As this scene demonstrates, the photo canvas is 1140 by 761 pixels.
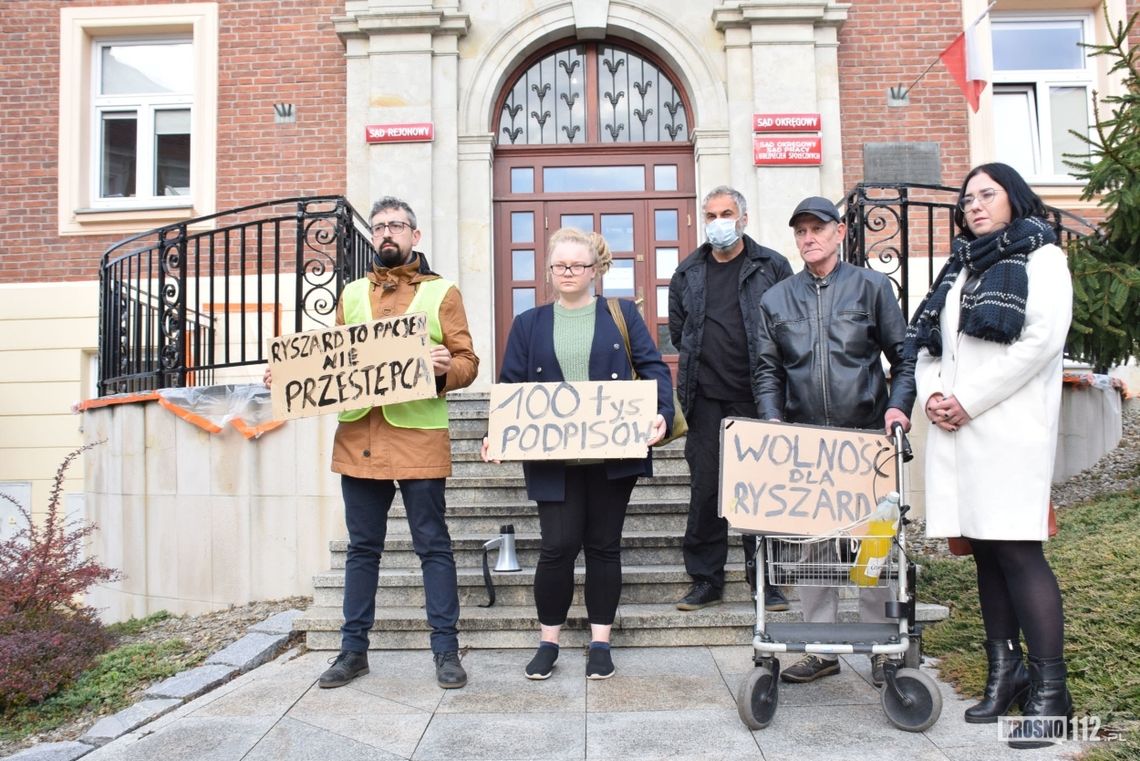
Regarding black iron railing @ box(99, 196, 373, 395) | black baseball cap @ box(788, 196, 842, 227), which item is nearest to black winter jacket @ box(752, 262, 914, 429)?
black baseball cap @ box(788, 196, 842, 227)

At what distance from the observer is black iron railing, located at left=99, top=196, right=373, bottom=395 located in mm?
6309

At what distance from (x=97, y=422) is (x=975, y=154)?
8244 mm

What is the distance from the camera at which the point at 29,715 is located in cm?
442

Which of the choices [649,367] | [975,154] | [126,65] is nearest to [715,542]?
[649,367]

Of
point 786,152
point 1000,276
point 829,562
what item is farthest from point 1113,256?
point 786,152

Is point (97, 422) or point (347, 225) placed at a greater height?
point (347, 225)

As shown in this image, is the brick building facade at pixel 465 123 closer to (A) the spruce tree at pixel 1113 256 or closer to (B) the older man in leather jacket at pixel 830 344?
(A) the spruce tree at pixel 1113 256

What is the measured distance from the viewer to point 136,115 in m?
9.69

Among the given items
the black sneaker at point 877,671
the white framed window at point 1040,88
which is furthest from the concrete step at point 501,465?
the white framed window at point 1040,88

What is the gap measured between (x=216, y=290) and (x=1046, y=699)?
25.7 feet

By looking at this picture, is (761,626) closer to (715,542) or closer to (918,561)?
(715,542)

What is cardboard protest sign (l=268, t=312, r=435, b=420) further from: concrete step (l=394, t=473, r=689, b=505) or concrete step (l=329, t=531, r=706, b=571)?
concrete step (l=394, t=473, r=689, b=505)

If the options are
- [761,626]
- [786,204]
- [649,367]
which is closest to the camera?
[761,626]

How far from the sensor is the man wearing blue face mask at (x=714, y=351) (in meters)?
4.46
